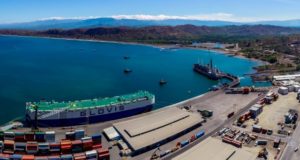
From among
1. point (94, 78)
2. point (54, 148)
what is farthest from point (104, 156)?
point (94, 78)

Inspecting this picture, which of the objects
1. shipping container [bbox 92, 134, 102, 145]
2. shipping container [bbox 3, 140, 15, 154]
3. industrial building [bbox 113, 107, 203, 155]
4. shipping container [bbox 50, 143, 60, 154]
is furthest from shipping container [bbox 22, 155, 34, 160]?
industrial building [bbox 113, 107, 203, 155]

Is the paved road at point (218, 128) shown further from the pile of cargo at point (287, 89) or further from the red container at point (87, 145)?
the red container at point (87, 145)

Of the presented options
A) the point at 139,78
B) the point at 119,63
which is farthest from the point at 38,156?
the point at 119,63

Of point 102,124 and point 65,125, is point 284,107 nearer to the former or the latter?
point 102,124

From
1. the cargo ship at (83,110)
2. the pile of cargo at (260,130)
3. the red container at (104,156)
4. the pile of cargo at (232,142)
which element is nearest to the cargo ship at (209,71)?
the cargo ship at (83,110)

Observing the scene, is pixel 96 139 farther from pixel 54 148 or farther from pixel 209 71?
pixel 209 71

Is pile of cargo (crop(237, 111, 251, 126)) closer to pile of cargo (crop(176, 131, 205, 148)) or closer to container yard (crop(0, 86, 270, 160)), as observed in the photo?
container yard (crop(0, 86, 270, 160))
